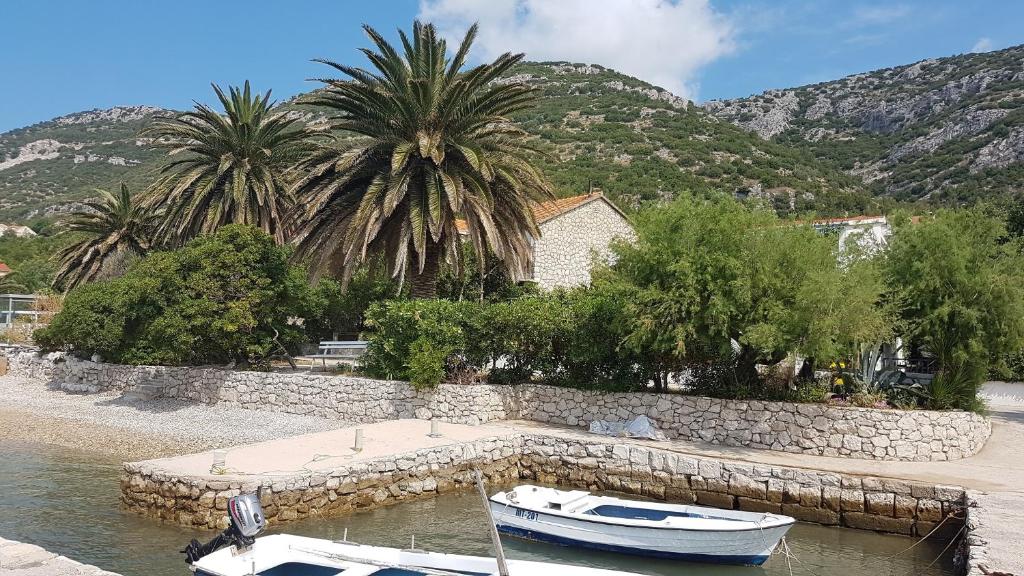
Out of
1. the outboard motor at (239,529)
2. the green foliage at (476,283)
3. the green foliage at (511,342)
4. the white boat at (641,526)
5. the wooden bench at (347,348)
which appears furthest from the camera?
the green foliage at (476,283)

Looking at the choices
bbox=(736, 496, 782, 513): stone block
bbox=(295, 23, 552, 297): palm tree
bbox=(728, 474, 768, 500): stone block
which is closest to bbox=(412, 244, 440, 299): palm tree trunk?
bbox=(295, 23, 552, 297): palm tree

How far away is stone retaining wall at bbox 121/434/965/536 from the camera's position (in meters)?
13.2

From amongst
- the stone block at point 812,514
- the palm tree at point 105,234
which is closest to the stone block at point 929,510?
the stone block at point 812,514

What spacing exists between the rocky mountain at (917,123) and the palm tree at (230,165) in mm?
42343

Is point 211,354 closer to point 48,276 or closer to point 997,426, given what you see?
point 997,426

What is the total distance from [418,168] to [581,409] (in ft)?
29.7

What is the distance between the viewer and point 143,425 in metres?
21.7

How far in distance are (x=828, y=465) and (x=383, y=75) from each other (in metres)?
16.9

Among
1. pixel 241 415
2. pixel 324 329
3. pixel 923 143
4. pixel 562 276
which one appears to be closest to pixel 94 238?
pixel 324 329

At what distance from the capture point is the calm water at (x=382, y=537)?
11.7 meters

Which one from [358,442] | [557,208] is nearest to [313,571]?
[358,442]

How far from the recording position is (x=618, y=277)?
18.1 m

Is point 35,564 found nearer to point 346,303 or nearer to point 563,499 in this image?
point 563,499

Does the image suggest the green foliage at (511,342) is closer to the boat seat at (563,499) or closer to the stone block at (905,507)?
the boat seat at (563,499)
